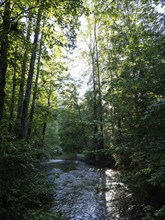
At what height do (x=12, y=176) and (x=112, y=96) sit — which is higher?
(x=112, y=96)

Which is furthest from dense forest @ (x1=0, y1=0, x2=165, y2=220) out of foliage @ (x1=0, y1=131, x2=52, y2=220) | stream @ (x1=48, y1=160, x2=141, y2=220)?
stream @ (x1=48, y1=160, x2=141, y2=220)

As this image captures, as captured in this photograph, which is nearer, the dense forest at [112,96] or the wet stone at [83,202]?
the dense forest at [112,96]

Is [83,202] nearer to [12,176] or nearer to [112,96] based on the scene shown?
[12,176]

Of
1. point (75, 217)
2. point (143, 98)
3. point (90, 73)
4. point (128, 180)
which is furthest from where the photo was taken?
point (90, 73)

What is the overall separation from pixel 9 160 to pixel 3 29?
328 cm

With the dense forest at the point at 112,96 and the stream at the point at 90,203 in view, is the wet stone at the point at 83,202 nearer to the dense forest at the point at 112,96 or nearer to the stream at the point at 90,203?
the stream at the point at 90,203

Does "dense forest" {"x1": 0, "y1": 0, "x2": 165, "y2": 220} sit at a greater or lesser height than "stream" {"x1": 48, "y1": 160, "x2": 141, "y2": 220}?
greater

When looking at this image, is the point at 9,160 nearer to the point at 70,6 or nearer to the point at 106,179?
the point at 70,6

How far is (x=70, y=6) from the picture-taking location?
195 inches

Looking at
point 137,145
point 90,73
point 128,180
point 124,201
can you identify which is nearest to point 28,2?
point 137,145

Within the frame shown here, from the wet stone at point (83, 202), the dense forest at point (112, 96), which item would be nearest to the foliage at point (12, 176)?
the dense forest at point (112, 96)

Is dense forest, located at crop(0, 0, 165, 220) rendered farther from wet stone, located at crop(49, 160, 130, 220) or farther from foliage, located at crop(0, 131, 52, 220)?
wet stone, located at crop(49, 160, 130, 220)

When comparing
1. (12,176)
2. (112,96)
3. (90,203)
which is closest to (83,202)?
(90,203)

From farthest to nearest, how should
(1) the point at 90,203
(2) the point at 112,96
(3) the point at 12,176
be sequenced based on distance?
(2) the point at 112,96, (1) the point at 90,203, (3) the point at 12,176
